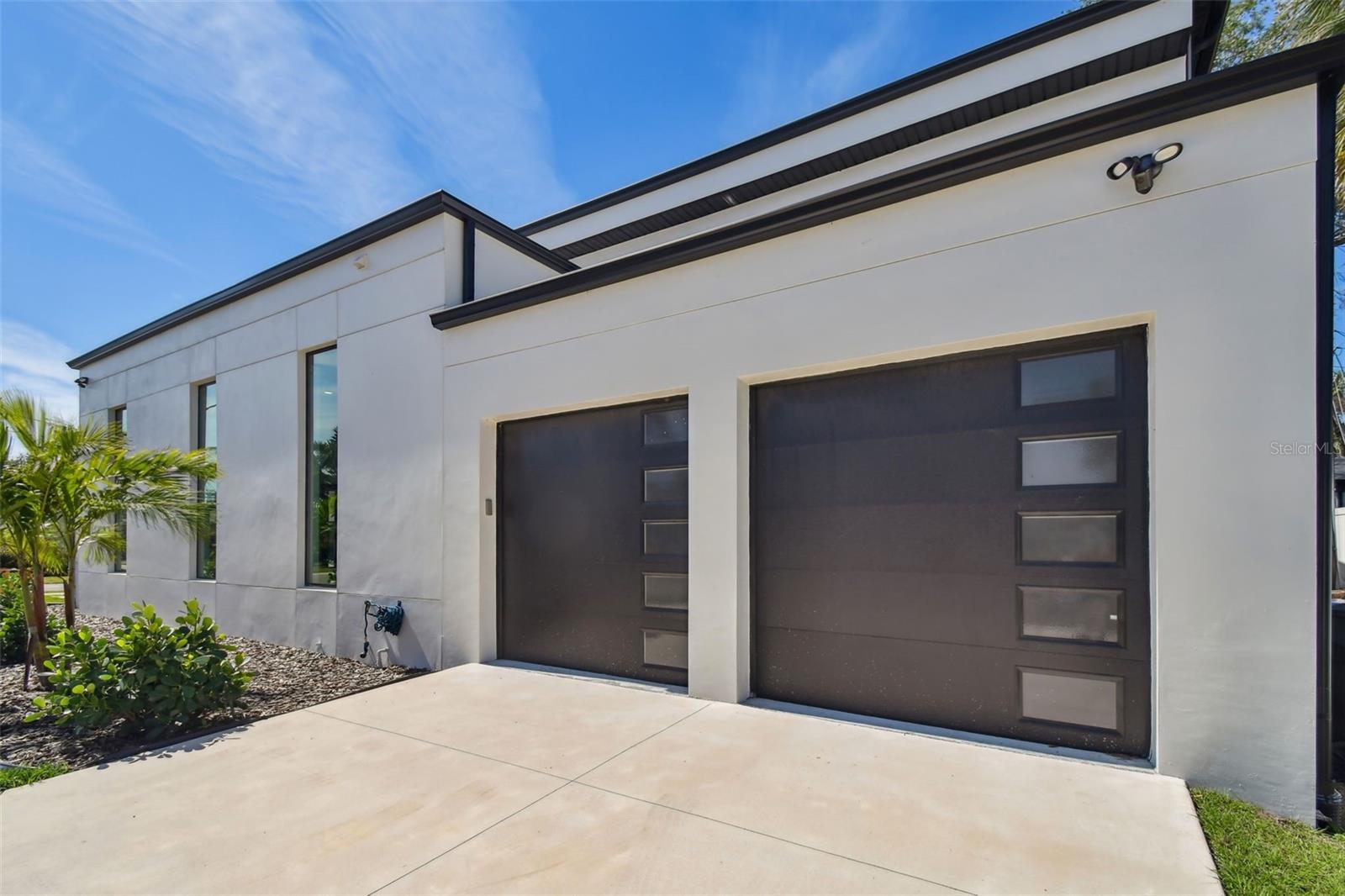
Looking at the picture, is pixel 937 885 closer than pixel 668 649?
Yes

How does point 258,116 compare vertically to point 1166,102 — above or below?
above

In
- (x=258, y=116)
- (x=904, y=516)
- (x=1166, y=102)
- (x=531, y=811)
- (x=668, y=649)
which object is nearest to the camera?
(x=531, y=811)

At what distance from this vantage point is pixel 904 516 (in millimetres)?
4352

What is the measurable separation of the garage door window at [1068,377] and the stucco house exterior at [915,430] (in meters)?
0.02

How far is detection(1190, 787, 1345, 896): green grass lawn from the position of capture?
249cm

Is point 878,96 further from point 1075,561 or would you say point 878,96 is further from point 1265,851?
point 1265,851

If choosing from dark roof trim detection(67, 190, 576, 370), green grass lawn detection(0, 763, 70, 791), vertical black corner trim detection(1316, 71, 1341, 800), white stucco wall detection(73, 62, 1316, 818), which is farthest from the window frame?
vertical black corner trim detection(1316, 71, 1341, 800)

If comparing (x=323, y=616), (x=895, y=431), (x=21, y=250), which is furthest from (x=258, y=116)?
(x=895, y=431)

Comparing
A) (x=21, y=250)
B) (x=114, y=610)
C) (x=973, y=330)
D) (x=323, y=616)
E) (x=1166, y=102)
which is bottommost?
(x=114, y=610)

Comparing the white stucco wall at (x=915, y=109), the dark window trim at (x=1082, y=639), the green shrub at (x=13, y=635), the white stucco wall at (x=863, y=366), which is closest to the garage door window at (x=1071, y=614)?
the dark window trim at (x=1082, y=639)

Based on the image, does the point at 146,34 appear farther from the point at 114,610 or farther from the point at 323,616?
the point at 114,610

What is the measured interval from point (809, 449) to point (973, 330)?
1.39 meters

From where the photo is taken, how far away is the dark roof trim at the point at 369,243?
6.80m

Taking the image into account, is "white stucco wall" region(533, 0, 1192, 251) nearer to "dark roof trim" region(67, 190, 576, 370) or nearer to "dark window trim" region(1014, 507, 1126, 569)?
"dark roof trim" region(67, 190, 576, 370)
